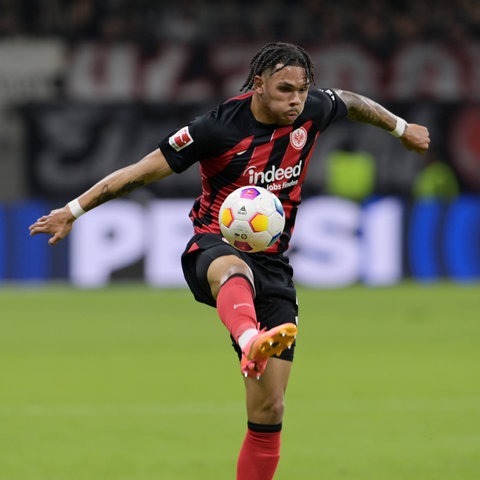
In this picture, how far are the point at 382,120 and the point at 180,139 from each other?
126 centimetres

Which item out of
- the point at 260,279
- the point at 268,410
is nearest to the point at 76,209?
the point at 260,279

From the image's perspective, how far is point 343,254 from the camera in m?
17.4

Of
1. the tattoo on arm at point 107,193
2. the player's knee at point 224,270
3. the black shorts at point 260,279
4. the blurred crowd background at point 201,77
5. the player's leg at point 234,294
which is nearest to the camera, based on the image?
the player's leg at point 234,294

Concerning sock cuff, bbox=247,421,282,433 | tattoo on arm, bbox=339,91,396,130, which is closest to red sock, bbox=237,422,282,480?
sock cuff, bbox=247,421,282,433

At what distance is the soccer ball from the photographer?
5672mm

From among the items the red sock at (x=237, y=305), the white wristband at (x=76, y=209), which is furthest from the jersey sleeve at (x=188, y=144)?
the red sock at (x=237, y=305)

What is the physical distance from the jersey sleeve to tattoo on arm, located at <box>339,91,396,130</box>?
3.05 feet

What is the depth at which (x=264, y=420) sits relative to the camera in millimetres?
5797

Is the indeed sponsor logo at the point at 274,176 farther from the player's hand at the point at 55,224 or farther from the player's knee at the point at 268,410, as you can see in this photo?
the player's knee at the point at 268,410

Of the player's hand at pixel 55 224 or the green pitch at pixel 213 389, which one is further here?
the green pitch at pixel 213 389

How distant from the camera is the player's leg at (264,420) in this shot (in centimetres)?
574

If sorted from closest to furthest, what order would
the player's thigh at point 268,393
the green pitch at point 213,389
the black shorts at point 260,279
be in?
the player's thigh at point 268,393 → the black shorts at point 260,279 → the green pitch at point 213,389

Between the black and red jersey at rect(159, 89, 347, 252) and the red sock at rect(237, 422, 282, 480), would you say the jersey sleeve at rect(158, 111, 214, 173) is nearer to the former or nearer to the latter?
the black and red jersey at rect(159, 89, 347, 252)

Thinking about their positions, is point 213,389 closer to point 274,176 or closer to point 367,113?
point 367,113
